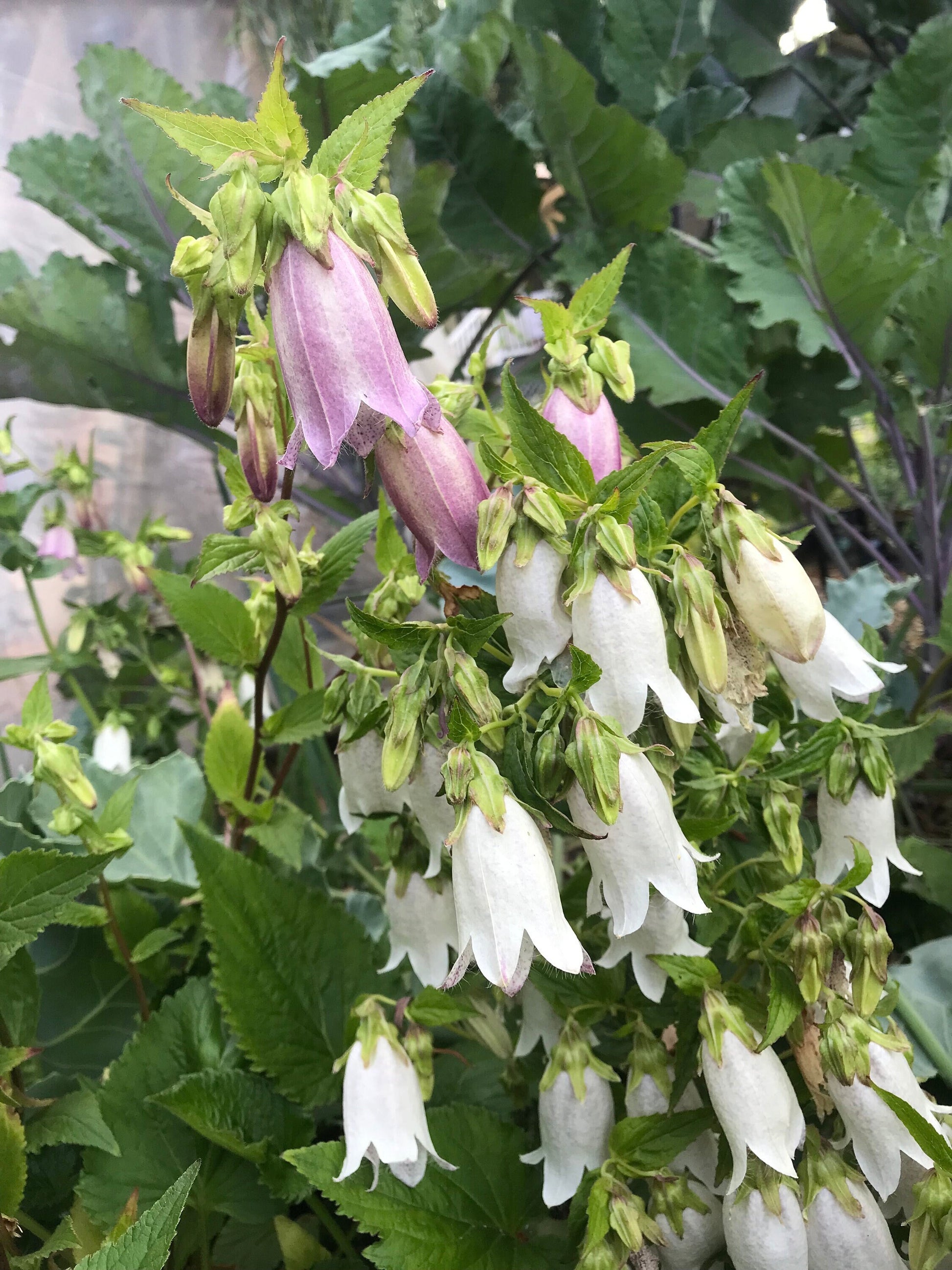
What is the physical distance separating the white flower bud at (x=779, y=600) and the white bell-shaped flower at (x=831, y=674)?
0.9 inches

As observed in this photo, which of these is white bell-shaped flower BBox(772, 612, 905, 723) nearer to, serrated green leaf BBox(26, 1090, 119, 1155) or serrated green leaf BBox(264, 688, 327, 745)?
serrated green leaf BBox(264, 688, 327, 745)

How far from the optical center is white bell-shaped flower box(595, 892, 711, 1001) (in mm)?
305

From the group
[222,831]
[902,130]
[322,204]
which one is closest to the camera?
[322,204]

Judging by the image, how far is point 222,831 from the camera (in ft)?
2.11

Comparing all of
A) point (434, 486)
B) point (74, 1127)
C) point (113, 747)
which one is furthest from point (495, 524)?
point (113, 747)

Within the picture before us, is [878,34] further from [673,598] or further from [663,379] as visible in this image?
[673,598]

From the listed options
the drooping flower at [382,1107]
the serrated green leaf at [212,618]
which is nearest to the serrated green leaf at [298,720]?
the serrated green leaf at [212,618]

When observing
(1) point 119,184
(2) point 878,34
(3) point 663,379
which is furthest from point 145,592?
(2) point 878,34

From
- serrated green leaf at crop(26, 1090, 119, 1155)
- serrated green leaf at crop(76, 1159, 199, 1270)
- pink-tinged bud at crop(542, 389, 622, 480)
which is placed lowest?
serrated green leaf at crop(26, 1090, 119, 1155)

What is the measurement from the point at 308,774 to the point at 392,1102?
0.38m

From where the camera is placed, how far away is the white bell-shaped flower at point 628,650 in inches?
10.3

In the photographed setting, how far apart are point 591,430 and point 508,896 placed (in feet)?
0.56

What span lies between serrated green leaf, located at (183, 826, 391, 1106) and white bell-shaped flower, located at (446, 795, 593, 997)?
0.19m

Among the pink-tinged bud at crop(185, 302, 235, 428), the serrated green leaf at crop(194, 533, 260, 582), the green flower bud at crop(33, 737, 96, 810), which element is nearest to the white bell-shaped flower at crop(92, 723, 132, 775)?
the green flower bud at crop(33, 737, 96, 810)
